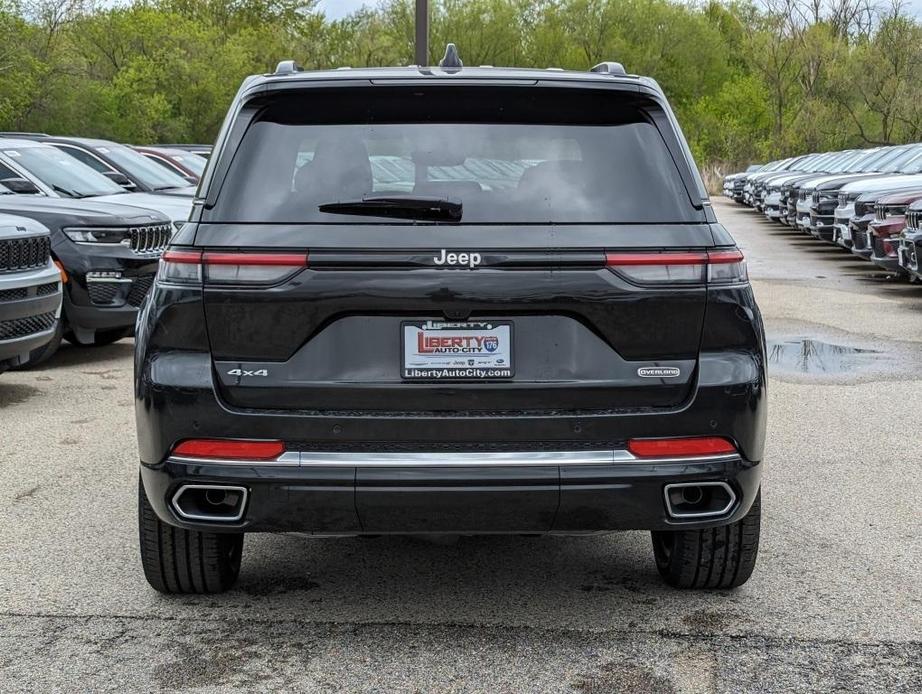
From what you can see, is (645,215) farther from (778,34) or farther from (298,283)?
(778,34)

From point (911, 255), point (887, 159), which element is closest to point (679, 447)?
point (911, 255)

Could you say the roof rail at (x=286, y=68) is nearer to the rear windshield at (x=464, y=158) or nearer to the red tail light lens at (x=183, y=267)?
the rear windshield at (x=464, y=158)

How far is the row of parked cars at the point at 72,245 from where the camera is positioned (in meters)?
8.65

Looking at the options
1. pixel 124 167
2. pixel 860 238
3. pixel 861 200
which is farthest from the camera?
pixel 860 238

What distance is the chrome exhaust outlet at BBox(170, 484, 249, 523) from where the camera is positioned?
13.0 ft

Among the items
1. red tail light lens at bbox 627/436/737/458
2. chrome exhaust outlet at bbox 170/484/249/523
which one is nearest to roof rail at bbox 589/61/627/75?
red tail light lens at bbox 627/436/737/458

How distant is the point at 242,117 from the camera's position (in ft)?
13.4

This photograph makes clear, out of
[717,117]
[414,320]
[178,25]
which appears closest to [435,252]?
[414,320]

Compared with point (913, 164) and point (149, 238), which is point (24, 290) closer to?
point (149, 238)

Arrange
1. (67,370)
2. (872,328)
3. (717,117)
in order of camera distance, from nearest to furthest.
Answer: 1. (67,370)
2. (872,328)
3. (717,117)

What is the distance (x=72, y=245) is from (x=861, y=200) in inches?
428

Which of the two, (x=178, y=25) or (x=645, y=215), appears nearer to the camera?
(x=645, y=215)

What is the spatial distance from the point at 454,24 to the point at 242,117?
71145 millimetres

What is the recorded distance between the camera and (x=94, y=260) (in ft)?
34.4
